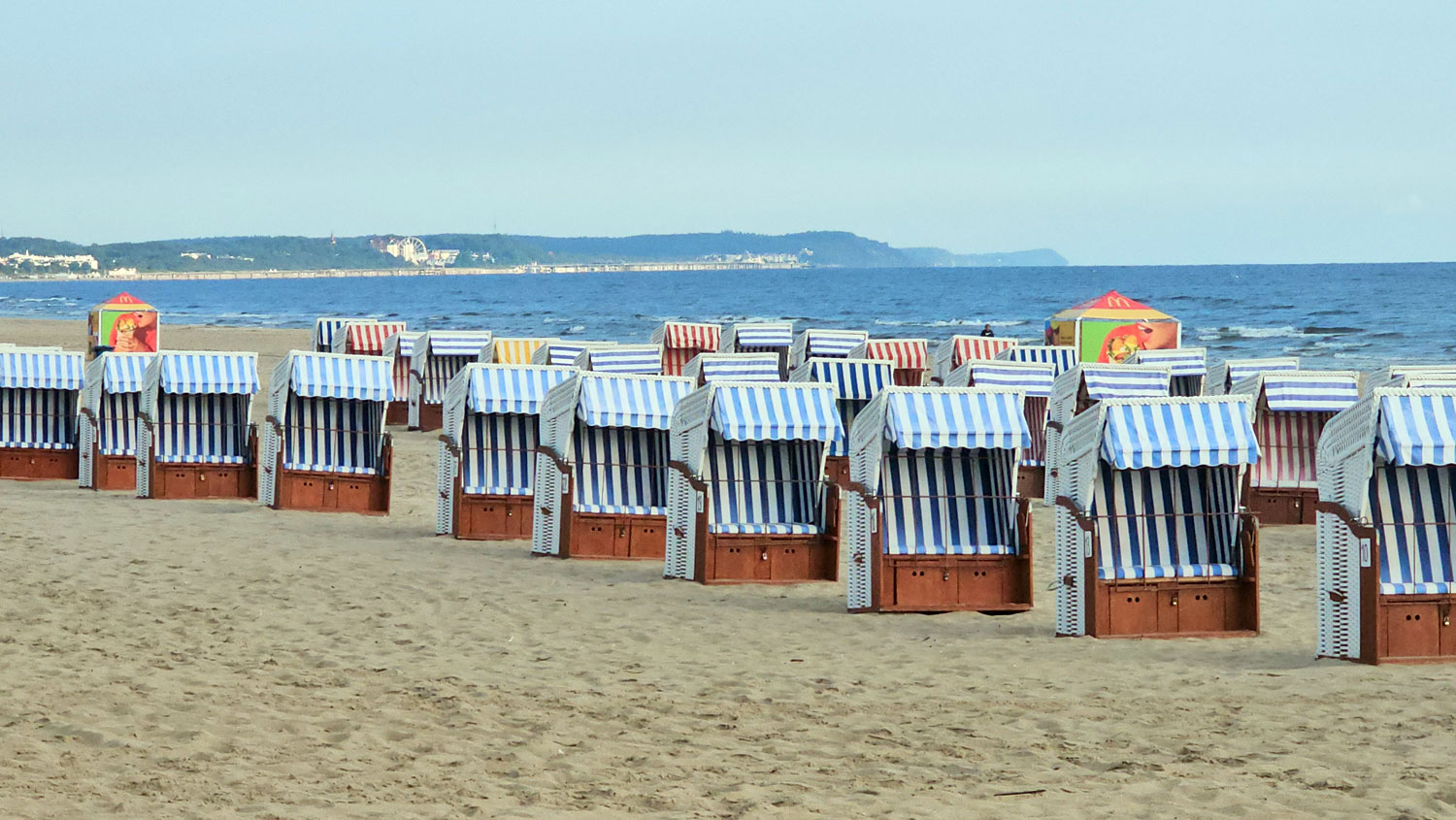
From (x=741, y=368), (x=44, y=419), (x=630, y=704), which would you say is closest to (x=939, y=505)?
(x=630, y=704)

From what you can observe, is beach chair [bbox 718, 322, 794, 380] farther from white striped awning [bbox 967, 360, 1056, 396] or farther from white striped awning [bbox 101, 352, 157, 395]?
white striped awning [bbox 101, 352, 157, 395]

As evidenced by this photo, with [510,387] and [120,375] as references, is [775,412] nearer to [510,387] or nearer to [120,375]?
[510,387]

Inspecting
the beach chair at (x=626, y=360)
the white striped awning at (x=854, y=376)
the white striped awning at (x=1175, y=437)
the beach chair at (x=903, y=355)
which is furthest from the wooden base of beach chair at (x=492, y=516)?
the beach chair at (x=903, y=355)

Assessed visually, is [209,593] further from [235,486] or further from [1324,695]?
[1324,695]

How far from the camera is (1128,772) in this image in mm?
6578

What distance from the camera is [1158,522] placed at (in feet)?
32.6

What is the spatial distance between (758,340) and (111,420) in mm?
11834

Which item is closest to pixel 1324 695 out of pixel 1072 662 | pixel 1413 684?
pixel 1413 684

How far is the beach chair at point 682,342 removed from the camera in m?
27.8

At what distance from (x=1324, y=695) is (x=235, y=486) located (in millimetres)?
11429

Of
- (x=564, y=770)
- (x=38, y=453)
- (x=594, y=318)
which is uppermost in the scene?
(x=594, y=318)

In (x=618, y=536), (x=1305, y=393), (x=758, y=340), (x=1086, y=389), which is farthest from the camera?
(x=758, y=340)

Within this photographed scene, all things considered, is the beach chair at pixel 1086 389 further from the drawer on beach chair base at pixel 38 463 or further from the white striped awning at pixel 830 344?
the drawer on beach chair base at pixel 38 463

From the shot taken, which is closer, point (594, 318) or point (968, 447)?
point (968, 447)
